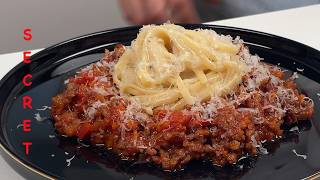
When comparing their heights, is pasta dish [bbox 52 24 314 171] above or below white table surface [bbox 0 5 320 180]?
below

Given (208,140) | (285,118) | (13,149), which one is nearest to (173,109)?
(208,140)

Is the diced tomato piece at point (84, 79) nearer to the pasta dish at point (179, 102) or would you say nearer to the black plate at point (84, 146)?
the pasta dish at point (179, 102)

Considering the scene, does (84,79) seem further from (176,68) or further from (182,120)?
(182,120)

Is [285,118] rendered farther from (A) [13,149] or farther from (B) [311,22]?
(B) [311,22]

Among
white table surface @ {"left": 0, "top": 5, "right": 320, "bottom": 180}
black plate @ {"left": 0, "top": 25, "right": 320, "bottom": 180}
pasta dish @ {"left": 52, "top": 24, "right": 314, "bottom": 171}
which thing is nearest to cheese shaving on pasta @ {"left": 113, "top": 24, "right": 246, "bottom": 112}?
pasta dish @ {"left": 52, "top": 24, "right": 314, "bottom": 171}

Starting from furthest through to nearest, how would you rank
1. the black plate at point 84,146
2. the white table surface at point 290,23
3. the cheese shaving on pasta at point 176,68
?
1. the white table surface at point 290,23
2. the cheese shaving on pasta at point 176,68
3. the black plate at point 84,146

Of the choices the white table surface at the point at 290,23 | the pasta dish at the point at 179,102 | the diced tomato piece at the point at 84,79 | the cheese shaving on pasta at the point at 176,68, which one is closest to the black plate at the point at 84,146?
the pasta dish at the point at 179,102

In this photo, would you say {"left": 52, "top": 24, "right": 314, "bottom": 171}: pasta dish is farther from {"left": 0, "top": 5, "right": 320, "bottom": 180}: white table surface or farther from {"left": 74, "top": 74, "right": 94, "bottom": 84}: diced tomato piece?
{"left": 0, "top": 5, "right": 320, "bottom": 180}: white table surface
